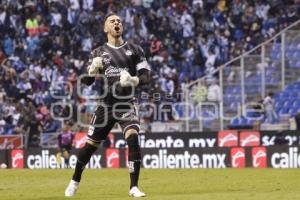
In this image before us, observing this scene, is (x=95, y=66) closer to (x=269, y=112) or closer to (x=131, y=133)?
(x=131, y=133)

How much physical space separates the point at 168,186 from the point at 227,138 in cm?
1325

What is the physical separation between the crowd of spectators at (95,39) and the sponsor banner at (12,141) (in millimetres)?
387

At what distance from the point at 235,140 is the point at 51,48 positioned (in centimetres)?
1109

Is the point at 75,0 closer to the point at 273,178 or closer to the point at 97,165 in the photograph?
the point at 97,165

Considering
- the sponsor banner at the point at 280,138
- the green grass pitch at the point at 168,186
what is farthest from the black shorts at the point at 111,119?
the sponsor banner at the point at 280,138

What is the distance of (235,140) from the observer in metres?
28.6

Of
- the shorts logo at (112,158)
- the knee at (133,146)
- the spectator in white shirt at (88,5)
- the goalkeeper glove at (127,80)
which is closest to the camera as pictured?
the goalkeeper glove at (127,80)

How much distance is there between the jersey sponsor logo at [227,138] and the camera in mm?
28462

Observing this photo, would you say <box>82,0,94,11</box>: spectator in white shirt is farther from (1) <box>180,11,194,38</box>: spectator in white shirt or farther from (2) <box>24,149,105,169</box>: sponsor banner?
(2) <box>24,149,105,169</box>: sponsor banner

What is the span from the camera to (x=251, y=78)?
1237 inches

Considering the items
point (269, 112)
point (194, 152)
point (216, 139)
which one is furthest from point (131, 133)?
point (269, 112)

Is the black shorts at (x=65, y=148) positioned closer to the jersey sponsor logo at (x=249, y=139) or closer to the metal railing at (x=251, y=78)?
the metal railing at (x=251, y=78)

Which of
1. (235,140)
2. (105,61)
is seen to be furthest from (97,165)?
(105,61)

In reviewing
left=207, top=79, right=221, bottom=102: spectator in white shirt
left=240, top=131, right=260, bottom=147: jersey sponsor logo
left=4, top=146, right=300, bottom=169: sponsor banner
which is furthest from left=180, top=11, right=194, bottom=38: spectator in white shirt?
left=4, top=146, right=300, bottom=169: sponsor banner
